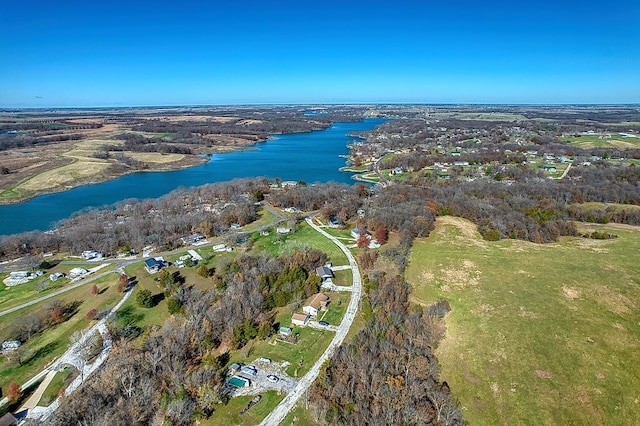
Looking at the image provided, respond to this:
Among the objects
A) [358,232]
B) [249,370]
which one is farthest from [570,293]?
[249,370]

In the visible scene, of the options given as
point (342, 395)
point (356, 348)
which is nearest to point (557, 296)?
point (356, 348)

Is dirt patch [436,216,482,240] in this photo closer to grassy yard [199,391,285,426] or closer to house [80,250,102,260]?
grassy yard [199,391,285,426]

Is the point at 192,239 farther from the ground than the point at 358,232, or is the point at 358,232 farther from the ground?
the point at 358,232

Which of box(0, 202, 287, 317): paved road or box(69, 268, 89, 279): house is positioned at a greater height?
box(69, 268, 89, 279): house

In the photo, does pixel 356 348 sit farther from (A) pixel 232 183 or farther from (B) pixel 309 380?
(A) pixel 232 183

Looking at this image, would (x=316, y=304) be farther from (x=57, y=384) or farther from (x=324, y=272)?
(x=57, y=384)

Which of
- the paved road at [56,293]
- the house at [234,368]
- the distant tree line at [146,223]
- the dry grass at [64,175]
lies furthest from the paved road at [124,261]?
the dry grass at [64,175]

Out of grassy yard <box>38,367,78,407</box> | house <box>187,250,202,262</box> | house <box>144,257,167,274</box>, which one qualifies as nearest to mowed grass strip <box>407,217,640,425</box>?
house <box>187,250,202,262</box>
